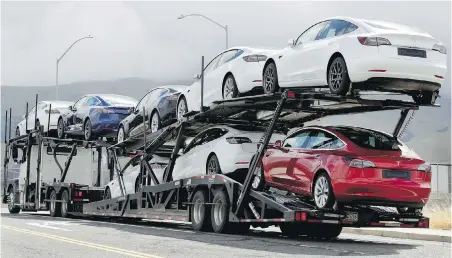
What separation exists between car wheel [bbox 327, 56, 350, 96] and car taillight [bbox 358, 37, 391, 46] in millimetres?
457

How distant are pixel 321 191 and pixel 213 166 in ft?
13.0

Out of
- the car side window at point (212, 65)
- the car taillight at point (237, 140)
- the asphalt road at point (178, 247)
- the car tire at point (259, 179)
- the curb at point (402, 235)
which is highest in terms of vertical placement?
the car side window at point (212, 65)

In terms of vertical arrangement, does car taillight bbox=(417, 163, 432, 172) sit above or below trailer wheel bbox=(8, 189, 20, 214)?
above

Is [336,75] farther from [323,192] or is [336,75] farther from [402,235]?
[402,235]

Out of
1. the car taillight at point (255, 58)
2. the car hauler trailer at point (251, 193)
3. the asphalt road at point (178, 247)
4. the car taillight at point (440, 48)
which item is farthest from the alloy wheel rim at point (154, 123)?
the car taillight at point (440, 48)

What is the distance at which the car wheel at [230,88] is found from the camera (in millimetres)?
15836

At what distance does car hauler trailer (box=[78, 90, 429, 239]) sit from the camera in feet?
42.7

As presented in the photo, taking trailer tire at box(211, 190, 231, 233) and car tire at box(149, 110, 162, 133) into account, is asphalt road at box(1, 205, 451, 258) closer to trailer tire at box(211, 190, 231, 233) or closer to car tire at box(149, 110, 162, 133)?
trailer tire at box(211, 190, 231, 233)

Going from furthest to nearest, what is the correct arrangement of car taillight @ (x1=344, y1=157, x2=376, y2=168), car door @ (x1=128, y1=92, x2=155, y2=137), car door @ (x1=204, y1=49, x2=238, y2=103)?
car door @ (x1=128, y1=92, x2=155, y2=137) → car door @ (x1=204, y1=49, x2=238, y2=103) → car taillight @ (x1=344, y1=157, x2=376, y2=168)

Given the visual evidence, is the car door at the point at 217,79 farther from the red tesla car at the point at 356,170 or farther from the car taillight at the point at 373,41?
the car taillight at the point at 373,41

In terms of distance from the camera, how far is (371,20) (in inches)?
515

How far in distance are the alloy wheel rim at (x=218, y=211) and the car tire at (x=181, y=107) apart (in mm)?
3144

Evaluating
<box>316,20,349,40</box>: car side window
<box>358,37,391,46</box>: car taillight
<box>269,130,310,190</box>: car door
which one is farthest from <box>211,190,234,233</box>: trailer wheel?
<box>358,37,391,46</box>: car taillight

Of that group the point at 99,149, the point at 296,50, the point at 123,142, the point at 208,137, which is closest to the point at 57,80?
the point at 99,149
